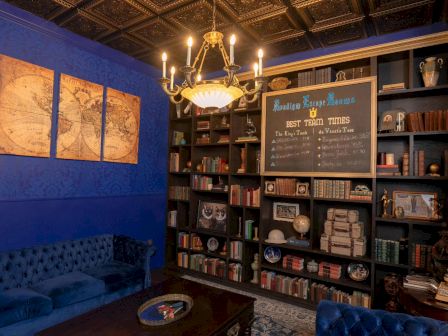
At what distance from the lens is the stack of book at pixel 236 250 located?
4035 mm

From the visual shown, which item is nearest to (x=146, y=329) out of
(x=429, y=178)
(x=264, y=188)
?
(x=264, y=188)

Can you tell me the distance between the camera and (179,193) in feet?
15.5

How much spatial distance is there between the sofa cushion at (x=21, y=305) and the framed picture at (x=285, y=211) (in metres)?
2.80

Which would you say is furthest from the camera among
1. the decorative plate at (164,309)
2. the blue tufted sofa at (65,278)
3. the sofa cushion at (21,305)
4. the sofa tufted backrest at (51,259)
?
the sofa tufted backrest at (51,259)

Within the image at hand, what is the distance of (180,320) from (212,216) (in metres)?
2.42

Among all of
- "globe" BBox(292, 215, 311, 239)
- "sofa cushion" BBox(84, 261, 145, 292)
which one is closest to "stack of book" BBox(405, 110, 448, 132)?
"globe" BBox(292, 215, 311, 239)

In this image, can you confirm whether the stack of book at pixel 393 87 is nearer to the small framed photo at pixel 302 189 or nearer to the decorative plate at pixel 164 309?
the small framed photo at pixel 302 189

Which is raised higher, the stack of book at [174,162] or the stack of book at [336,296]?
the stack of book at [174,162]

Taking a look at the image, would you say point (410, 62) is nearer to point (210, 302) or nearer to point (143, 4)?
point (143, 4)

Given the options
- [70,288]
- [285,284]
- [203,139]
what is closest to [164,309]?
[70,288]

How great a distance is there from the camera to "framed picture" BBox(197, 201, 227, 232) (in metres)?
4.30

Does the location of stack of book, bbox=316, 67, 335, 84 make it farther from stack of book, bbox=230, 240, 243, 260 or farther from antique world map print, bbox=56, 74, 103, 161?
antique world map print, bbox=56, 74, 103, 161

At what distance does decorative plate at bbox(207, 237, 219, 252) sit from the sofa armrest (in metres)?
1.14

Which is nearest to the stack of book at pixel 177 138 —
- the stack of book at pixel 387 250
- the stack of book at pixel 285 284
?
the stack of book at pixel 285 284
